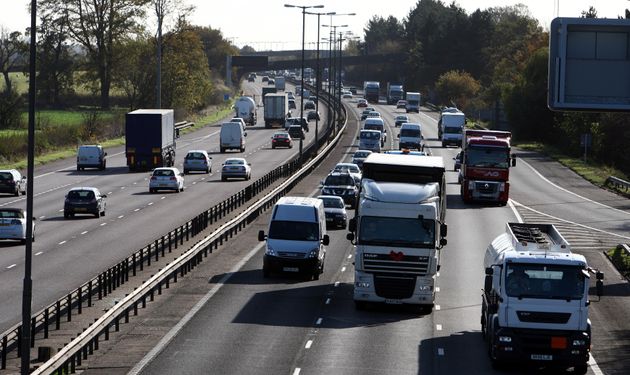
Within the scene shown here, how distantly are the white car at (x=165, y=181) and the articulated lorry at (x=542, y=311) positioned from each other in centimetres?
4907

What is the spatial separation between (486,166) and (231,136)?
46731mm

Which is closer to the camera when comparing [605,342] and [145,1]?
[605,342]

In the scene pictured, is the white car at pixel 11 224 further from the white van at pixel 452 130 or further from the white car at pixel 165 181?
the white van at pixel 452 130

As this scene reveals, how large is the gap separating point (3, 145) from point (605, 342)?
68776 mm

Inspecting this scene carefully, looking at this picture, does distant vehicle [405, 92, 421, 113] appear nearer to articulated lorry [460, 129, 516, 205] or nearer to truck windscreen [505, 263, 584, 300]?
articulated lorry [460, 129, 516, 205]

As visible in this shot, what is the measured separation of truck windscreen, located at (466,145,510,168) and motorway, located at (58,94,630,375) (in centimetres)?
1208

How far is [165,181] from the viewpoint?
3063 inches

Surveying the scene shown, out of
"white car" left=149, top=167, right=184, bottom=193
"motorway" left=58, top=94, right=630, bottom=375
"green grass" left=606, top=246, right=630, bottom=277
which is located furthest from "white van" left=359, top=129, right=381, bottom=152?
"green grass" left=606, top=246, right=630, bottom=277

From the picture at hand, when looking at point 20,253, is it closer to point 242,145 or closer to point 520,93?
point 242,145

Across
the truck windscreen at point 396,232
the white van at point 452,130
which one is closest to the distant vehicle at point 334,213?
the truck windscreen at point 396,232

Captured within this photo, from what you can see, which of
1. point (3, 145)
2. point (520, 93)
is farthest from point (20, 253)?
point (520, 93)

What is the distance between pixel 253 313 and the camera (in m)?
37.1

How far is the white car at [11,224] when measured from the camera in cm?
5275

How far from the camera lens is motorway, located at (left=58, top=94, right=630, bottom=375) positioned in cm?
2998
